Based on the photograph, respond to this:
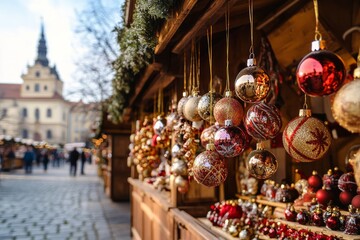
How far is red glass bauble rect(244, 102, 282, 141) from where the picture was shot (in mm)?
1904

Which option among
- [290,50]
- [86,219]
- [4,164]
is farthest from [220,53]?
[4,164]

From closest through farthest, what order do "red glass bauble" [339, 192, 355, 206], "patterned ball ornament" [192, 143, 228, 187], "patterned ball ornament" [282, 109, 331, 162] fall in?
"patterned ball ornament" [282, 109, 331, 162] < "patterned ball ornament" [192, 143, 228, 187] < "red glass bauble" [339, 192, 355, 206]

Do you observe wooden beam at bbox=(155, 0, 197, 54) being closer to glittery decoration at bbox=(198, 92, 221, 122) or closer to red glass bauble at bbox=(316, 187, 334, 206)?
glittery decoration at bbox=(198, 92, 221, 122)

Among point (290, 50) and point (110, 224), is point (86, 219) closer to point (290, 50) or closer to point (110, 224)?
point (110, 224)

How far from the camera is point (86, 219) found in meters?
8.84

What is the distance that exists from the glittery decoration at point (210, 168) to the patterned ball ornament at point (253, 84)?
0.55 m

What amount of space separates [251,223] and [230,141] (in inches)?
53.8

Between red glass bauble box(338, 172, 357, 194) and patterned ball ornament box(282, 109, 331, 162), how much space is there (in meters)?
1.15

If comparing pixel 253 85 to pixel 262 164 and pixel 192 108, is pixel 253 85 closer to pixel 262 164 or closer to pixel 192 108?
pixel 262 164

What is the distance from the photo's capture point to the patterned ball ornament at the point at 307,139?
1579mm

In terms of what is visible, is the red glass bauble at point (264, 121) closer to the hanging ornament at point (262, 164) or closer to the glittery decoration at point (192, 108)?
the hanging ornament at point (262, 164)

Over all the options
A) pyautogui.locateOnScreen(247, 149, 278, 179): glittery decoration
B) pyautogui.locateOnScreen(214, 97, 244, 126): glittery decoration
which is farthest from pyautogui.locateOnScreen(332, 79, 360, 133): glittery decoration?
pyautogui.locateOnScreen(214, 97, 244, 126): glittery decoration

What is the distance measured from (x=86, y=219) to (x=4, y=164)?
18573 millimetres

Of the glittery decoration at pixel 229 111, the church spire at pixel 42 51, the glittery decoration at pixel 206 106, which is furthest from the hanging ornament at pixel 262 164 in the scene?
the church spire at pixel 42 51
